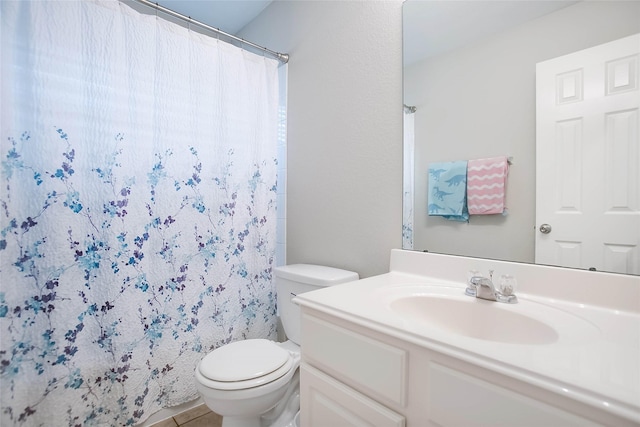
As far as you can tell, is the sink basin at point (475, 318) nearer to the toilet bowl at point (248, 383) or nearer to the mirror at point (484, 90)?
the mirror at point (484, 90)

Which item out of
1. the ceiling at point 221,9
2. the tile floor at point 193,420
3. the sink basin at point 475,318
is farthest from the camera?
the ceiling at point 221,9

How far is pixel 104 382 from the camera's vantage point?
127 centimetres

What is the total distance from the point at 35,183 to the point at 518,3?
72.2 inches

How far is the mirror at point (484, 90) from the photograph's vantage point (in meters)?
0.88

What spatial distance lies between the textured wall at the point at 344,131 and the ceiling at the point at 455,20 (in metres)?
Result: 0.07

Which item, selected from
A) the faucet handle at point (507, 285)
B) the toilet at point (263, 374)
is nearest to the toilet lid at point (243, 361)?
the toilet at point (263, 374)

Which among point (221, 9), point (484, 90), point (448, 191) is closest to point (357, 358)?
point (448, 191)

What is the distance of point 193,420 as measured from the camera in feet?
4.86

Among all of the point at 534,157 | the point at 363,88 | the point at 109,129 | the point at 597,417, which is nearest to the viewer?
the point at 597,417

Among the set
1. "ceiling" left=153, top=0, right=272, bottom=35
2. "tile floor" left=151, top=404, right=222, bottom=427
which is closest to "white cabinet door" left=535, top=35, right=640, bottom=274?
"tile floor" left=151, top=404, right=222, bottom=427

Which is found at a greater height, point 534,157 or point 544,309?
point 534,157

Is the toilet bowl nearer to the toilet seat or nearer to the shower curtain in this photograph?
the toilet seat

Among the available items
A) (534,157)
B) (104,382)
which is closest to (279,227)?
(104,382)

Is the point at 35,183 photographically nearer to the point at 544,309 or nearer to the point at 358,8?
the point at 358,8
